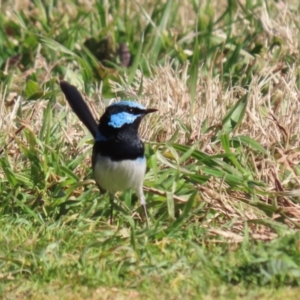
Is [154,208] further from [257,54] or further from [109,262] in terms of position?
[257,54]

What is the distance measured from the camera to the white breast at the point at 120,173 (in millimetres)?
5832

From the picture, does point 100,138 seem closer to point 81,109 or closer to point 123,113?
point 123,113

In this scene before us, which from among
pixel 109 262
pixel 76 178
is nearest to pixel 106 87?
pixel 76 178

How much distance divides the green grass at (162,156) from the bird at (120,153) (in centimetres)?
17

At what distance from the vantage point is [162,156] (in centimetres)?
634

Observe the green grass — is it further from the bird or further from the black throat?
the black throat

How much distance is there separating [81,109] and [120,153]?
638mm

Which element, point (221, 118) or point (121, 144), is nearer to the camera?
point (121, 144)

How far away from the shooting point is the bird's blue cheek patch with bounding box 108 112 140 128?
233 inches

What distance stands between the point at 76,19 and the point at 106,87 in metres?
1.33

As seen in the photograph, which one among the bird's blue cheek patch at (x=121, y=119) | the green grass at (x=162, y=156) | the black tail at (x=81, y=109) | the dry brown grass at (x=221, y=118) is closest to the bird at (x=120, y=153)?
the bird's blue cheek patch at (x=121, y=119)

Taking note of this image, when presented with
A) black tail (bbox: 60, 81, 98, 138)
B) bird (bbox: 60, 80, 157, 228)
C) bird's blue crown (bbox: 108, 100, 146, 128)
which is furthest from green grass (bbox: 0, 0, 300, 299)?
bird's blue crown (bbox: 108, 100, 146, 128)

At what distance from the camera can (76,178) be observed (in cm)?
628

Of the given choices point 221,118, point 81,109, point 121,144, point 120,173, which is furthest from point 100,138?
point 221,118
